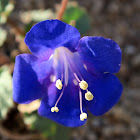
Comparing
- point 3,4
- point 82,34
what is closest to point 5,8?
point 3,4

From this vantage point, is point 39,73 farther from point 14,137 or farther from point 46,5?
point 46,5

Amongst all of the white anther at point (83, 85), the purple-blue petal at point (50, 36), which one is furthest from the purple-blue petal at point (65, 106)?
the purple-blue petal at point (50, 36)

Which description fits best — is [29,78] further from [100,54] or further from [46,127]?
[46,127]

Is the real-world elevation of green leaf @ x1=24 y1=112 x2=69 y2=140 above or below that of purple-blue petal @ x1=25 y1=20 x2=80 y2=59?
below

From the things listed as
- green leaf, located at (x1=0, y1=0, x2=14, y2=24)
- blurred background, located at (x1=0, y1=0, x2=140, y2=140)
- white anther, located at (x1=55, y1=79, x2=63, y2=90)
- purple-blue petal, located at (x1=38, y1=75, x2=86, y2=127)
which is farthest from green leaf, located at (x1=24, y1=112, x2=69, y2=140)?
A: green leaf, located at (x1=0, y1=0, x2=14, y2=24)

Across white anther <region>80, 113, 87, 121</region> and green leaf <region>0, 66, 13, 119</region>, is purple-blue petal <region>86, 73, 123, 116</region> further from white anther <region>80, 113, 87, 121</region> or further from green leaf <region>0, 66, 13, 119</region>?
green leaf <region>0, 66, 13, 119</region>

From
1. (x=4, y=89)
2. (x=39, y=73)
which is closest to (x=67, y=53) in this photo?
(x=39, y=73)

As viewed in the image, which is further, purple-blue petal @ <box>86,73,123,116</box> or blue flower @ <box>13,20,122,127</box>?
purple-blue petal @ <box>86,73,123,116</box>

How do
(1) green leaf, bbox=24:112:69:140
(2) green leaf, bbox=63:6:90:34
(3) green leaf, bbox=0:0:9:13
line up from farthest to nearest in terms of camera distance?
(2) green leaf, bbox=63:6:90:34 < (1) green leaf, bbox=24:112:69:140 < (3) green leaf, bbox=0:0:9:13
